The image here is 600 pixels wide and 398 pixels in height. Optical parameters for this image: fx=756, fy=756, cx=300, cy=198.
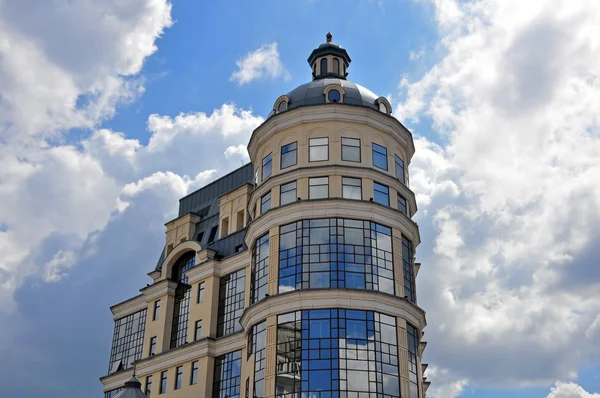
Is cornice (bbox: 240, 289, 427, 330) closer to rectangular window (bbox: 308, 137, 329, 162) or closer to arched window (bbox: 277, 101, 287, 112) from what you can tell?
rectangular window (bbox: 308, 137, 329, 162)

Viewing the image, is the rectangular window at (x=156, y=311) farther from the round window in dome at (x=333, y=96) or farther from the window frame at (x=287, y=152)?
the round window in dome at (x=333, y=96)

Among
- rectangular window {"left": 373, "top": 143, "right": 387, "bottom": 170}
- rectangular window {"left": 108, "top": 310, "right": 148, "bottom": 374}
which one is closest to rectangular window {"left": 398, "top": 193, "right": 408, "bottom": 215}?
rectangular window {"left": 373, "top": 143, "right": 387, "bottom": 170}

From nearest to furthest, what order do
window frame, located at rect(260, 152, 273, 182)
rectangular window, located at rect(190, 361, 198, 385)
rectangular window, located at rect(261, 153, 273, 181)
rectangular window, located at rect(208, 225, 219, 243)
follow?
1. window frame, located at rect(260, 152, 273, 182)
2. rectangular window, located at rect(261, 153, 273, 181)
3. rectangular window, located at rect(190, 361, 198, 385)
4. rectangular window, located at rect(208, 225, 219, 243)

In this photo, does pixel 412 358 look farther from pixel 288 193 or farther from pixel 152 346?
pixel 152 346

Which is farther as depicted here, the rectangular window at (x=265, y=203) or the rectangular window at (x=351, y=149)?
the rectangular window at (x=265, y=203)

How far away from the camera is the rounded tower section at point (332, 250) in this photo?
44.1m

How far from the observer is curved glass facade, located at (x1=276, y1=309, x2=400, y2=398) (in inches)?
1693

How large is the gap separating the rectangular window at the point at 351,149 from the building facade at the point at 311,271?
0.31 feet

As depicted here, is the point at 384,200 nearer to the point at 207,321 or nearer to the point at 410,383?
the point at 410,383

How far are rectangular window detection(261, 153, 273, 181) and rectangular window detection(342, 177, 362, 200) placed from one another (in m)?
5.61

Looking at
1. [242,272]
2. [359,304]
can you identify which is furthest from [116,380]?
[359,304]

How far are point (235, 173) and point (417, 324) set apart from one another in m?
22.9

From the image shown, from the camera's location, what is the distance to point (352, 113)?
→ 167ft

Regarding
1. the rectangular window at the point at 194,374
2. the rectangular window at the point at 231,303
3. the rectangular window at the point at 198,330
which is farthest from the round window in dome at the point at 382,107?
the rectangular window at the point at 194,374
